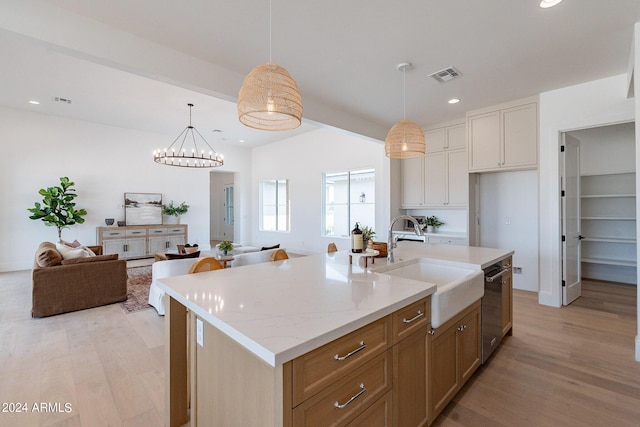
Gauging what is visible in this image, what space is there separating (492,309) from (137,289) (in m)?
4.78

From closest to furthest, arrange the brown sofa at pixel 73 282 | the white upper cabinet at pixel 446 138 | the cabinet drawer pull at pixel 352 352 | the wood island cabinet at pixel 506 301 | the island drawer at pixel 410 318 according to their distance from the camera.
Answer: the cabinet drawer pull at pixel 352 352 < the island drawer at pixel 410 318 < the wood island cabinet at pixel 506 301 < the brown sofa at pixel 73 282 < the white upper cabinet at pixel 446 138

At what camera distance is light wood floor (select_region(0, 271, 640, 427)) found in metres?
1.77

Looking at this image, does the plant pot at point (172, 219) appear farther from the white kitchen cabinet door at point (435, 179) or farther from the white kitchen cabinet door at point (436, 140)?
the white kitchen cabinet door at point (436, 140)

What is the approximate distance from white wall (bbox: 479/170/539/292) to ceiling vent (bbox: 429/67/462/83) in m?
2.17

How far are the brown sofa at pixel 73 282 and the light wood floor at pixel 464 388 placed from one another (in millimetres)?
160

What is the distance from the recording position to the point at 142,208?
279 inches

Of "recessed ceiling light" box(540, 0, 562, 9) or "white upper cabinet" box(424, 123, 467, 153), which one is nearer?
"recessed ceiling light" box(540, 0, 562, 9)

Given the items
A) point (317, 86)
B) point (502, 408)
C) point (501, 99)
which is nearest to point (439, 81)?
point (501, 99)

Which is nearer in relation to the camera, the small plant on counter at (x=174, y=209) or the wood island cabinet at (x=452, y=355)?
the wood island cabinet at (x=452, y=355)

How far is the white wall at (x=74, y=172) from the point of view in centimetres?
564

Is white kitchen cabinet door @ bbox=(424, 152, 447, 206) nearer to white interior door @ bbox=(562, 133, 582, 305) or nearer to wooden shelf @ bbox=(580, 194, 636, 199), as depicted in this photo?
white interior door @ bbox=(562, 133, 582, 305)

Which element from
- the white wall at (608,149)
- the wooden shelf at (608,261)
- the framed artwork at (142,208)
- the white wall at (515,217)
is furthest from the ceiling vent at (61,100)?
the wooden shelf at (608,261)

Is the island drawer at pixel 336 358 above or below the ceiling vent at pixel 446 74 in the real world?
below

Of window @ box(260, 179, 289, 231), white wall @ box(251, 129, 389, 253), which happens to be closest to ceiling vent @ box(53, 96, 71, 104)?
white wall @ box(251, 129, 389, 253)
